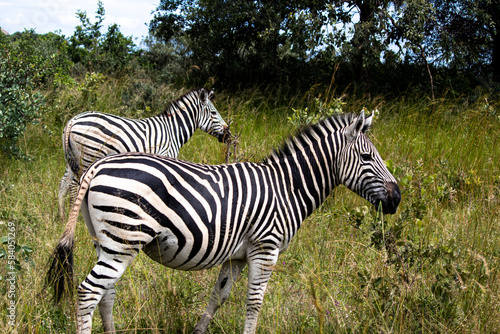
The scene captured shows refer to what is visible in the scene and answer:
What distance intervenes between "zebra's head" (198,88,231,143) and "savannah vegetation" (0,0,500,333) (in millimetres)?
370

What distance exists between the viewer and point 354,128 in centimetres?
306

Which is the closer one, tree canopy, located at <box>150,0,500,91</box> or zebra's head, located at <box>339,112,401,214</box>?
zebra's head, located at <box>339,112,401,214</box>

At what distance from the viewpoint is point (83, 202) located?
8.32 feet

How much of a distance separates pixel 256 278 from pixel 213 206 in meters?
0.60

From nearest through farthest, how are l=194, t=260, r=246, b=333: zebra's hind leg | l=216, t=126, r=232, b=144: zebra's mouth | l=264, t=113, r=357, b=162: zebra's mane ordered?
1. l=194, t=260, r=246, b=333: zebra's hind leg
2. l=264, t=113, r=357, b=162: zebra's mane
3. l=216, t=126, r=232, b=144: zebra's mouth

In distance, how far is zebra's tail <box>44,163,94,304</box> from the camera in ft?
8.09

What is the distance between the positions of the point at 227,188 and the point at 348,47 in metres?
6.36

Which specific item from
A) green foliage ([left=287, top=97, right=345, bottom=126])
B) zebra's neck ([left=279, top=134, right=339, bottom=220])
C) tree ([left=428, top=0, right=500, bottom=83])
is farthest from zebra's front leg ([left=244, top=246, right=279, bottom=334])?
tree ([left=428, top=0, right=500, bottom=83])

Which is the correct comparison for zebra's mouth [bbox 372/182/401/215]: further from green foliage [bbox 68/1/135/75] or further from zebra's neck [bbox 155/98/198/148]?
green foliage [bbox 68/1/135/75]

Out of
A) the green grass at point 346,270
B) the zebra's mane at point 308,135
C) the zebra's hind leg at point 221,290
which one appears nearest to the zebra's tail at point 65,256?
the green grass at point 346,270

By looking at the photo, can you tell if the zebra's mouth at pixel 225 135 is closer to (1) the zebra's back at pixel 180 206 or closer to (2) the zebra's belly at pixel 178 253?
(1) the zebra's back at pixel 180 206

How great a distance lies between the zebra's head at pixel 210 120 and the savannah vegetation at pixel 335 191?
1.21 feet

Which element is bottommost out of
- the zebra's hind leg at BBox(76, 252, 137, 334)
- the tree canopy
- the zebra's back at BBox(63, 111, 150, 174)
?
the zebra's hind leg at BBox(76, 252, 137, 334)

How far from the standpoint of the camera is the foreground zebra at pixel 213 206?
7.88 feet
